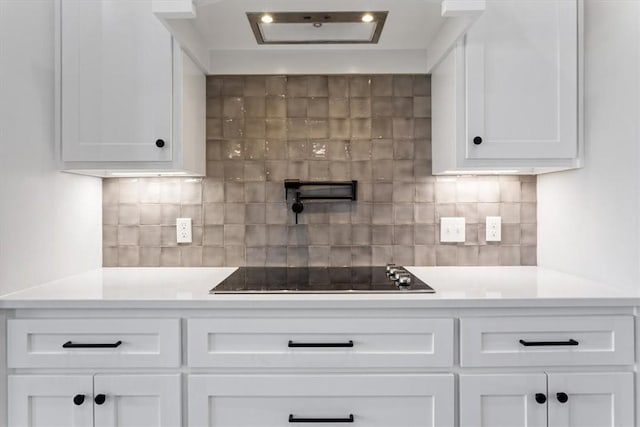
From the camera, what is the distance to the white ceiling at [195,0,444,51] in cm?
155

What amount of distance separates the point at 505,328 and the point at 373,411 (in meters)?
0.49

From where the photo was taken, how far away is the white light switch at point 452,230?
2.14 metres

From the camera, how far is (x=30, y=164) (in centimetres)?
162

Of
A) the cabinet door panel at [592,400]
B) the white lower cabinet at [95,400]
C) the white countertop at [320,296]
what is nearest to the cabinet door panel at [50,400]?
the white lower cabinet at [95,400]

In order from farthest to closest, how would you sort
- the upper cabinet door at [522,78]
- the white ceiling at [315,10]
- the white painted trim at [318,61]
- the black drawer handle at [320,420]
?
the white painted trim at [318,61] → the upper cabinet door at [522,78] → the white ceiling at [315,10] → the black drawer handle at [320,420]

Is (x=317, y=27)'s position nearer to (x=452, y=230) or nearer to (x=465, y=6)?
(x=465, y=6)

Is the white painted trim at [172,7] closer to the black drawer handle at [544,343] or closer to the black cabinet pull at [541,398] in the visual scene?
the black drawer handle at [544,343]

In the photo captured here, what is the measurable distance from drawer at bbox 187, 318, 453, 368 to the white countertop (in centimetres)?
6

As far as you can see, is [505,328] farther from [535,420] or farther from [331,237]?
[331,237]

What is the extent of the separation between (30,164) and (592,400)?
6.60 feet

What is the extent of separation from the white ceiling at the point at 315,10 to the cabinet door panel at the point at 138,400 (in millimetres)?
1235

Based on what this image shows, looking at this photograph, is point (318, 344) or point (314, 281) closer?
point (318, 344)

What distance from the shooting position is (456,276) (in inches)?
74.3

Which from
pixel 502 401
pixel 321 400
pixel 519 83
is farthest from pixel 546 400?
pixel 519 83
